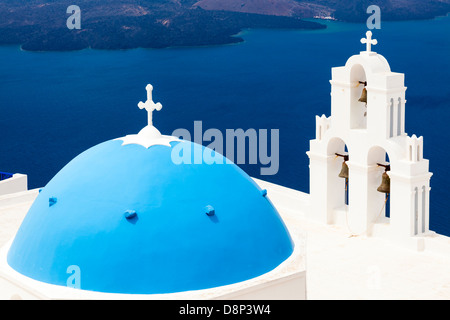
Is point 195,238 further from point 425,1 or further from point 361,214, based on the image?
point 425,1

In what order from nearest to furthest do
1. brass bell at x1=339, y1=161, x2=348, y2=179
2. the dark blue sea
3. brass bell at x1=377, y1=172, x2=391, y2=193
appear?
brass bell at x1=377, y1=172, x2=391, y2=193 < brass bell at x1=339, y1=161, x2=348, y2=179 < the dark blue sea

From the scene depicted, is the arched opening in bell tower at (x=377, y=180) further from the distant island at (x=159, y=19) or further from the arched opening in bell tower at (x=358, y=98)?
the distant island at (x=159, y=19)

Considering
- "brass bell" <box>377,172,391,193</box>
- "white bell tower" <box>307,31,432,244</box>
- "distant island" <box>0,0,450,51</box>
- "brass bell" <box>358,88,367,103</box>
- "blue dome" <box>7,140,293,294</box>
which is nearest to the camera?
"blue dome" <box>7,140,293,294</box>

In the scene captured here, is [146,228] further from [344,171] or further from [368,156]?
[344,171]

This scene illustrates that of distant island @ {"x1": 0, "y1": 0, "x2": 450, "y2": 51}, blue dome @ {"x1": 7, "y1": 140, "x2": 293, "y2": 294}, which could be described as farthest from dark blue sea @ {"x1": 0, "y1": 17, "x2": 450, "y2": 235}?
blue dome @ {"x1": 7, "y1": 140, "x2": 293, "y2": 294}

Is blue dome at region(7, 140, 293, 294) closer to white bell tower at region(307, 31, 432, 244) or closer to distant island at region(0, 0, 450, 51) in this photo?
white bell tower at region(307, 31, 432, 244)
